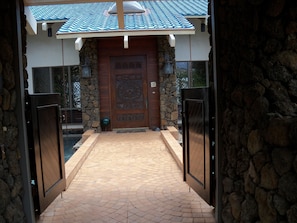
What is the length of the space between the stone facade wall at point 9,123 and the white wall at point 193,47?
810 centimetres

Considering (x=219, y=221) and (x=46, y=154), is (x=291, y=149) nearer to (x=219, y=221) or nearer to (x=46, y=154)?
(x=219, y=221)

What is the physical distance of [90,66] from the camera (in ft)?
29.5

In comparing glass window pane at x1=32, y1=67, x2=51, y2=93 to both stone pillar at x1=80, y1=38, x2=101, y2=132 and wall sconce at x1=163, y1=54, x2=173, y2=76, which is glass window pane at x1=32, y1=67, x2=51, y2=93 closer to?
stone pillar at x1=80, y1=38, x2=101, y2=132

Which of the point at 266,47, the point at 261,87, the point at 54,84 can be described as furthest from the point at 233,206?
the point at 54,84

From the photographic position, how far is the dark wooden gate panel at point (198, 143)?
112 inches

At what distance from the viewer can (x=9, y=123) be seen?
254cm

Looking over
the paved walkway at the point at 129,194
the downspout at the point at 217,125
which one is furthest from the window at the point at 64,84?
the downspout at the point at 217,125

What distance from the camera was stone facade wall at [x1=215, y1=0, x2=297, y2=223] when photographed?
178cm

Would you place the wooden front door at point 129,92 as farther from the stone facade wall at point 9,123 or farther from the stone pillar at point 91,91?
the stone facade wall at point 9,123

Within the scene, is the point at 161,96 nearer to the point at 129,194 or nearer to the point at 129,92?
the point at 129,92

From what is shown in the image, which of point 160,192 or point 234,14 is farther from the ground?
point 234,14

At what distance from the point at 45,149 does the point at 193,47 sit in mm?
8156

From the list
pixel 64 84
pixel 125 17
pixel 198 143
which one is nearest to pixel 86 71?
pixel 64 84

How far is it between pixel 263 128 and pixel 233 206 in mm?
857
